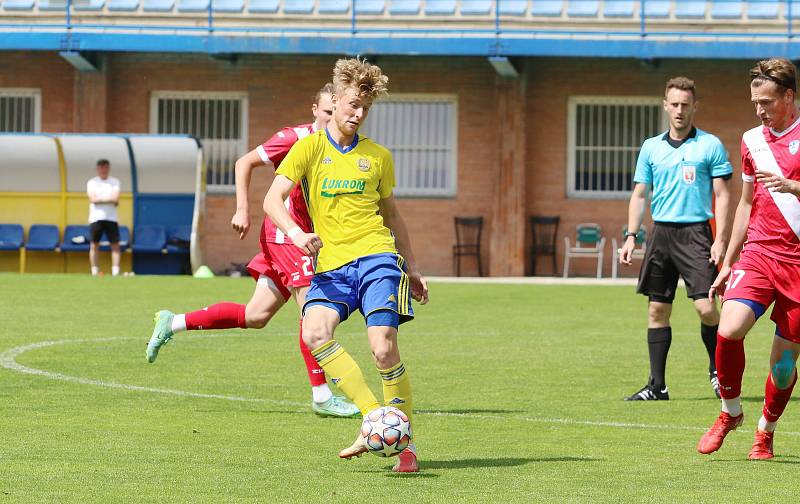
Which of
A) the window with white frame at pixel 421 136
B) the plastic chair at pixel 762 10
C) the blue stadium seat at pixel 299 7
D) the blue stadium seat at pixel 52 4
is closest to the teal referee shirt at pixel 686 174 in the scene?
the plastic chair at pixel 762 10

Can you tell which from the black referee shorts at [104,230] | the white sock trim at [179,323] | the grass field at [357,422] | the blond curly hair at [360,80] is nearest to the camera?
the grass field at [357,422]

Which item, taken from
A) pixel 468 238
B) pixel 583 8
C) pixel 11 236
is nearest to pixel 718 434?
pixel 11 236

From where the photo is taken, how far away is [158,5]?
1204 inches

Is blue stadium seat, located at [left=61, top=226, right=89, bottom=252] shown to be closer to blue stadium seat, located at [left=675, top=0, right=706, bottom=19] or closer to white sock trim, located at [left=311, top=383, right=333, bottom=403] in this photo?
blue stadium seat, located at [left=675, top=0, right=706, bottom=19]

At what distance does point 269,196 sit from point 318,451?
1.30 m

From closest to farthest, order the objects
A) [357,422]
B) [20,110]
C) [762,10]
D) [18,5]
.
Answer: [357,422]
[762,10]
[18,5]
[20,110]

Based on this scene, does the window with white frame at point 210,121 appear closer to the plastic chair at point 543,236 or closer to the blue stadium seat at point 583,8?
the plastic chair at point 543,236

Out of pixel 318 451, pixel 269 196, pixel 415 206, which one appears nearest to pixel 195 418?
pixel 318 451

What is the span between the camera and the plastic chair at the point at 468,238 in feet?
99.1


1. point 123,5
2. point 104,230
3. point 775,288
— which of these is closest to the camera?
point 775,288

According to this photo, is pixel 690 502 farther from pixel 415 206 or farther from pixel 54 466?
pixel 415 206

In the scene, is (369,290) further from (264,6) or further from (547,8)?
(264,6)

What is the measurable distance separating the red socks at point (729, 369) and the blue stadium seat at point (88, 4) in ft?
Answer: 82.3

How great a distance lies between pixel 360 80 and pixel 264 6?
24093mm
